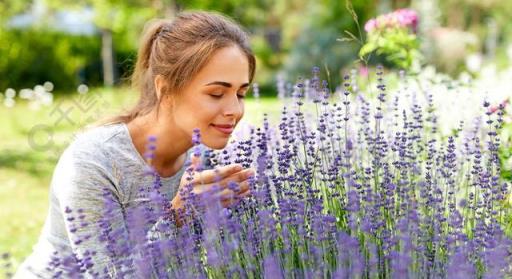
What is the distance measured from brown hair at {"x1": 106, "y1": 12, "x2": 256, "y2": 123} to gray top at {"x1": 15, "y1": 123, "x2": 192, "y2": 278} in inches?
6.9

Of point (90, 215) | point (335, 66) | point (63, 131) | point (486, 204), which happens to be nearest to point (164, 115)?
point (90, 215)

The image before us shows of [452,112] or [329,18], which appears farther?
[329,18]

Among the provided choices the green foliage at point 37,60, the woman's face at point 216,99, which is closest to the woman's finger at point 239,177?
the woman's face at point 216,99

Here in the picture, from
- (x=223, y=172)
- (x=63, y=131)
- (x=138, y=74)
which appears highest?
(x=138, y=74)

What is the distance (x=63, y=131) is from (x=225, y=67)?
7.69 m

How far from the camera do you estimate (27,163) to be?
306 inches

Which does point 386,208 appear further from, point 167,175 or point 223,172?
point 167,175

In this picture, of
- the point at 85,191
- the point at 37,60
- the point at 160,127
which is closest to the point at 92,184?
the point at 85,191

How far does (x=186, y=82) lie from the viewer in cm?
243

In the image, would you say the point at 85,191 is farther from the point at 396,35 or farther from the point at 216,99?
the point at 396,35

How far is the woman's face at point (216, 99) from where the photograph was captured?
2.36m

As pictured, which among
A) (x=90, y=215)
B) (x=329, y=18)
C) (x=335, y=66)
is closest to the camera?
(x=90, y=215)

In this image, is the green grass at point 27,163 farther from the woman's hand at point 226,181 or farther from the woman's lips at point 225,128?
the woman's hand at point 226,181

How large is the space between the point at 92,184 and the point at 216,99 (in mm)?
495
